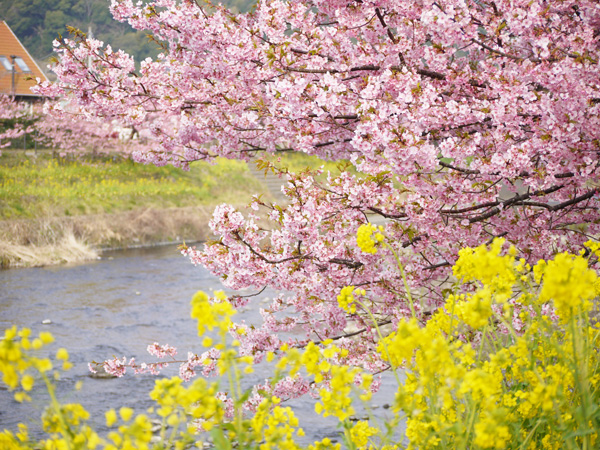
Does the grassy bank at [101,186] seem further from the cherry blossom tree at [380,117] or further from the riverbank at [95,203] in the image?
the cherry blossom tree at [380,117]

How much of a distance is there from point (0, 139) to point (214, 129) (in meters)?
24.5

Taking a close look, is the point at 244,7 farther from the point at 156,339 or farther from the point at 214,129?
the point at 214,129

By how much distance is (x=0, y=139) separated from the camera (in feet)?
87.4

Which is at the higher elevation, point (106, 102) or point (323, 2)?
point (323, 2)

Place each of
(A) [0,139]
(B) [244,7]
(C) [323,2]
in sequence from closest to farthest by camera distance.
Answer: (C) [323,2]
(A) [0,139]
(B) [244,7]

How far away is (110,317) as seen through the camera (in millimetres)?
12531

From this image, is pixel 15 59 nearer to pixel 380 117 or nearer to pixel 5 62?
pixel 5 62

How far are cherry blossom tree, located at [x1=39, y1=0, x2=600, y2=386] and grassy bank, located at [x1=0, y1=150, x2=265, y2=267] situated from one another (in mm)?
12970

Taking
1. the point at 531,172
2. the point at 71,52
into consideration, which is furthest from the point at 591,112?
the point at 71,52

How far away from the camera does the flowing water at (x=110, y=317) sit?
8.22 metres

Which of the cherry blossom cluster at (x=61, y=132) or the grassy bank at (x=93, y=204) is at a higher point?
the cherry blossom cluster at (x=61, y=132)

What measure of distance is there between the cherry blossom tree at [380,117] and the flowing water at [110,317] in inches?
116

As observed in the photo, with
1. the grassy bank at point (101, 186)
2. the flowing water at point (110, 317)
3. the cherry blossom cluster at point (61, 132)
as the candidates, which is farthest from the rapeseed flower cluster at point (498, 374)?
the cherry blossom cluster at point (61, 132)

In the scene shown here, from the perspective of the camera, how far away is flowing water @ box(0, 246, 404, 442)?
8.22 meters
